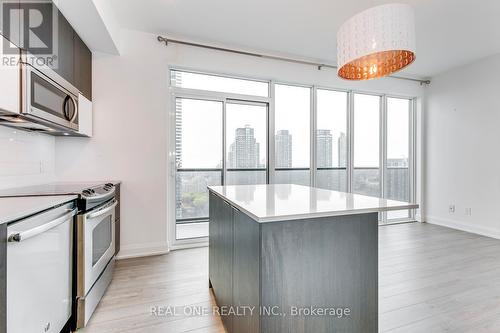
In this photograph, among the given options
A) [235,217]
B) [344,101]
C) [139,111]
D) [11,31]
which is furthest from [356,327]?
[344,101]

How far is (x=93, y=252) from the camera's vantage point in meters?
1.94

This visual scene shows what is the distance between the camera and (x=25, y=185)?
228 centimetres

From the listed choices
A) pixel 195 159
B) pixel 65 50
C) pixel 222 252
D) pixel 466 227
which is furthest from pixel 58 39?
pixel 466 227

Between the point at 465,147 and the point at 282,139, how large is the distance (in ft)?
10.4

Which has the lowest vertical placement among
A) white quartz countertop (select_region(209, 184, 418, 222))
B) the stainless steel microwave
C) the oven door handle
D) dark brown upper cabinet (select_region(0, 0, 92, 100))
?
the oven door handle

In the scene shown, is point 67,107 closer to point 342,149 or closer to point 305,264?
point 305,264

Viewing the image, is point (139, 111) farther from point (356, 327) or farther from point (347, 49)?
point (356, 327)

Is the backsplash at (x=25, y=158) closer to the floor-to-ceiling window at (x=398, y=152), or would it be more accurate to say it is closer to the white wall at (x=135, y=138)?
the white wall at (x=135, y=138)

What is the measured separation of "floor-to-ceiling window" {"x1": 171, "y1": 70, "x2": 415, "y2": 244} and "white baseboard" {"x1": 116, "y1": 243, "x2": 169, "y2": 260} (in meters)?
0.36

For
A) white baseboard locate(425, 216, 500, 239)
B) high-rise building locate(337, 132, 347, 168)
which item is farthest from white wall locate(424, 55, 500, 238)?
high-rise building locate(337, 132, 347, 168)

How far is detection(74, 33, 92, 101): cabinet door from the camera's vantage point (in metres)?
2.52

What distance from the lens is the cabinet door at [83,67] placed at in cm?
252

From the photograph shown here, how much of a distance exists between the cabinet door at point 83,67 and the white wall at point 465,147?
5677 mm

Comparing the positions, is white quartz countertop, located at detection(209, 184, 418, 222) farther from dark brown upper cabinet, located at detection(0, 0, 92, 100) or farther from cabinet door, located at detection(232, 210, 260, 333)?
dark brown upper cabinet, located at detection(0, 0, 92, 100)
